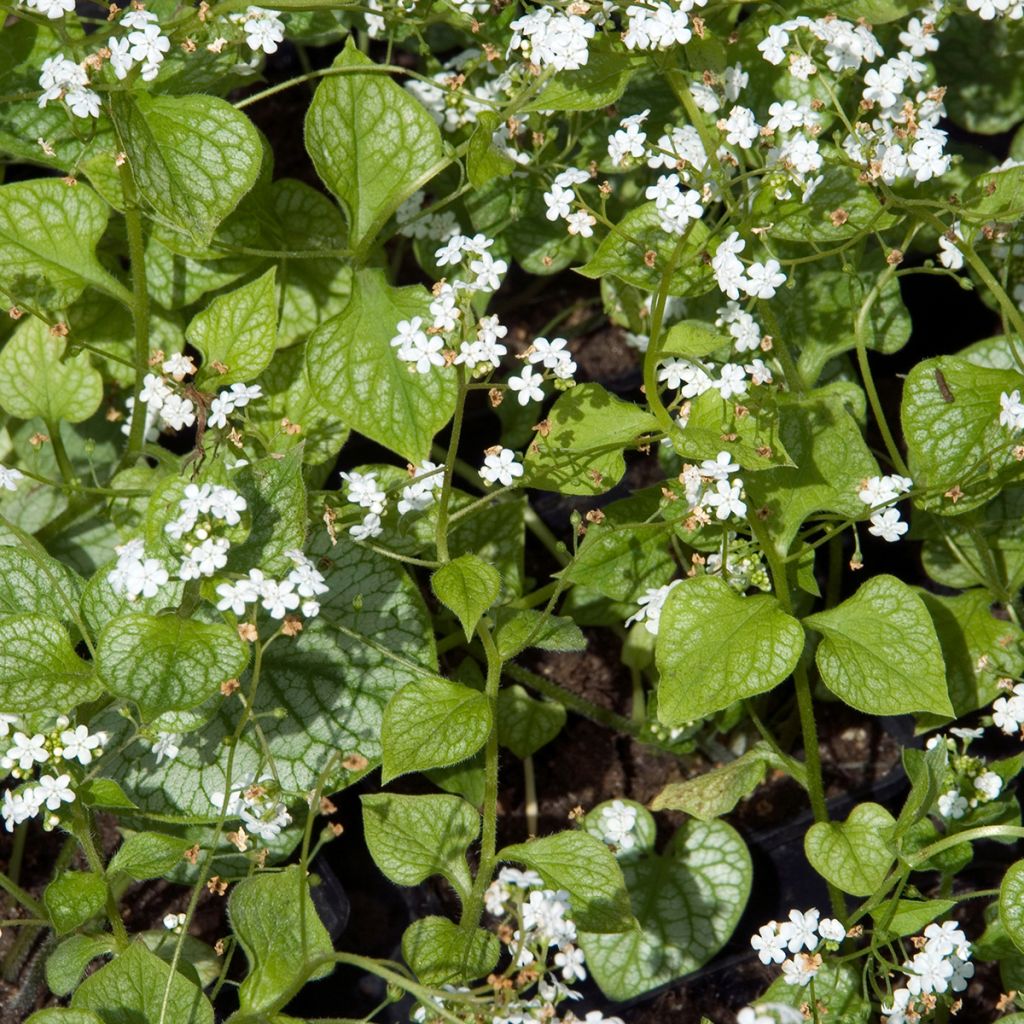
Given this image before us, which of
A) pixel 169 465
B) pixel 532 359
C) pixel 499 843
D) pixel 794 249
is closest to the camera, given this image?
pixel 532 359

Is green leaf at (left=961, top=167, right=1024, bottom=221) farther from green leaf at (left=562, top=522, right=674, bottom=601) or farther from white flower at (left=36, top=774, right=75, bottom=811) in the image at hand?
white flower at (left=36, top=774, right=75, bottom=811)

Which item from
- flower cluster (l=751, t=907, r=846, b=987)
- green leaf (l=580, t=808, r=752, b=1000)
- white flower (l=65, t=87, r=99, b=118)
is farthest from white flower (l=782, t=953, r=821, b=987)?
white flower (l=65, t=87, r=99, b=118)

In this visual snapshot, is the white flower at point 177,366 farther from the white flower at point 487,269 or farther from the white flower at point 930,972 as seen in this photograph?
the white flower at point 930,972

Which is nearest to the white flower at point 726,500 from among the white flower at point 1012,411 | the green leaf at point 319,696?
the white flower at point 1012,411

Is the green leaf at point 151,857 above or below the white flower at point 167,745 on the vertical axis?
below

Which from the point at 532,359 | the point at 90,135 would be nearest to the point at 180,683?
the point at 532,359

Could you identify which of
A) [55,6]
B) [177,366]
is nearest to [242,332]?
A: [177,366]

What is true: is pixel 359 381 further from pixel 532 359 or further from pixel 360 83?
pixel 360 83
